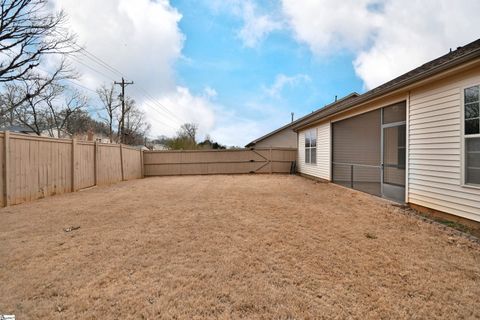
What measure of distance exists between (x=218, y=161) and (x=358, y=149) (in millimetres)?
8310

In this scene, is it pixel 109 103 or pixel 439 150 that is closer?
pixel 439 150

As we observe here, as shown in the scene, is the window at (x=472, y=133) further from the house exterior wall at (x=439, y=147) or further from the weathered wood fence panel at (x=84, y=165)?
the weathered wood fence panel at (x=84, y=165)

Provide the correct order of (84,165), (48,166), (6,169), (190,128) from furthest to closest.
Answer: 1. (190,128)
2. (84,165)
3. (48,166)
4. (6,169)

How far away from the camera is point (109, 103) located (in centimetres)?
2941

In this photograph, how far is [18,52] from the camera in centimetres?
983

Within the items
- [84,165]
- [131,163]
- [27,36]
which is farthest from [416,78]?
[27,36]

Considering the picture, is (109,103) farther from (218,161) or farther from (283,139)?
(283,139)

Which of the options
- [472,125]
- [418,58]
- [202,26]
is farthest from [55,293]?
[418,58]

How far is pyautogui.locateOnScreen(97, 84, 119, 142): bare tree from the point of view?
2895 centimetres

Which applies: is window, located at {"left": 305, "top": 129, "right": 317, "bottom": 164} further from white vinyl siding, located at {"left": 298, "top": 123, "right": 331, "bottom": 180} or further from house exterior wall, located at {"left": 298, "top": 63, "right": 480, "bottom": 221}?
house exterior wall, located at {"left": 298, "top": 63, "right": 480, "bottom": 221}

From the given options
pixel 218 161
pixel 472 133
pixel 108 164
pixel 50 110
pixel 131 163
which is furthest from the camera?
pixel 50 110

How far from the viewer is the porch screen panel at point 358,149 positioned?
10.2 m

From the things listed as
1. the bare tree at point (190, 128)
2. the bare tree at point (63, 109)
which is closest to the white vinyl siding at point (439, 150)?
the bare tree at point (63, 109)

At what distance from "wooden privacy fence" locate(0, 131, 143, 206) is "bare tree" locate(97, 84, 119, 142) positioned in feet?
70.4
